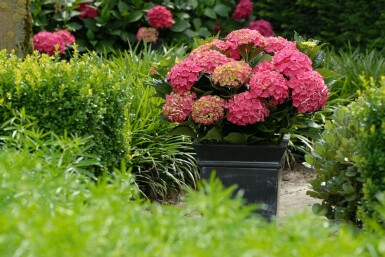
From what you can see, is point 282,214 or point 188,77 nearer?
point 188,77

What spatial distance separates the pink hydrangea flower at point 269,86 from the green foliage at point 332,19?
14.3ft

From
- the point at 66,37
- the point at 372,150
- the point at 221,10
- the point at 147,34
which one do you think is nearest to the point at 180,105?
the point at 372,150

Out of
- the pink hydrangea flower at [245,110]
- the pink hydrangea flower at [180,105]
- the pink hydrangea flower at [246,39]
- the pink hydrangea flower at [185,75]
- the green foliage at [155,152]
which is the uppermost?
the pink hydrangea flower at [246,39]

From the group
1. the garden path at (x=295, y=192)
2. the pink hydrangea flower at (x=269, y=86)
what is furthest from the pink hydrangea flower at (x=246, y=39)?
the garden path at (x=295, y=192)

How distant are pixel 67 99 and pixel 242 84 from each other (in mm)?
1084

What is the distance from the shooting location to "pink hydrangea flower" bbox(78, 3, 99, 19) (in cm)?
929

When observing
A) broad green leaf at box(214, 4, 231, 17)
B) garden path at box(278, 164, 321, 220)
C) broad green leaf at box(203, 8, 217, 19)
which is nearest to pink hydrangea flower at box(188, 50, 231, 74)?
garden path at box(278, 164, 321, 220)

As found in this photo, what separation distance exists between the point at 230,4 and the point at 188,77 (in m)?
5.27

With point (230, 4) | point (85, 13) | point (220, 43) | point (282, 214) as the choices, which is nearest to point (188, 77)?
point (220, 43)

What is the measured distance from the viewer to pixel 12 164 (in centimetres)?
393

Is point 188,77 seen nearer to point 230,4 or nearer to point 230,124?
point 230,124

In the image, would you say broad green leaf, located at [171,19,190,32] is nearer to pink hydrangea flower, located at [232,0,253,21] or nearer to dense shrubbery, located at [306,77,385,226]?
pink hydrangea flower, located at [232,0,253,21]

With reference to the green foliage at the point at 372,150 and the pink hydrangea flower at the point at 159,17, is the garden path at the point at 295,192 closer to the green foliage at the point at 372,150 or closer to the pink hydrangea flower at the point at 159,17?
the green foliage at the point at 372,150

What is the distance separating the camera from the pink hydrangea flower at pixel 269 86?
205 inches
